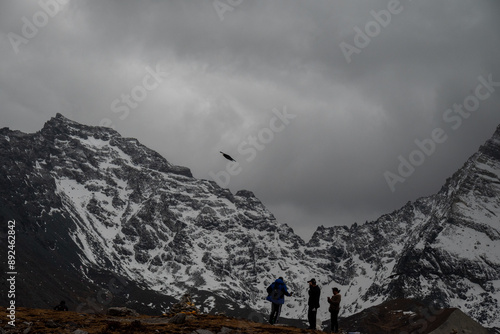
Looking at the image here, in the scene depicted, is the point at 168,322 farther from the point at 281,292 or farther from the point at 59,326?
the point at 281,292

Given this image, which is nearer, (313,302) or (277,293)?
(313,302)

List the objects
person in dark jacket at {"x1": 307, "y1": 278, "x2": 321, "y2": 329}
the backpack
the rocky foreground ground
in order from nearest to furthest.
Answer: the rocky foreground ground → person in dark jacket at {"x1": 307, "y1": 278, "x2": 321, "y2": 329} → the backpack

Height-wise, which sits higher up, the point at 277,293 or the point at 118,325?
the point at 277,293

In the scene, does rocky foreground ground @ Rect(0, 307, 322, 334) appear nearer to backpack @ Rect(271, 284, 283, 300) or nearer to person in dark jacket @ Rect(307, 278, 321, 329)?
person in dark jacket @ Rect(307, 278, 321, 329)

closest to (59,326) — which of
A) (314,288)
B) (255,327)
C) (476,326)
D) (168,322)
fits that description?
(168,322)

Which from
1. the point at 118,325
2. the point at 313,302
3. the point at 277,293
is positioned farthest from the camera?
the point at 277,293

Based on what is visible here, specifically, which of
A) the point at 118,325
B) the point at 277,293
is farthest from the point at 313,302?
the point at 118,325

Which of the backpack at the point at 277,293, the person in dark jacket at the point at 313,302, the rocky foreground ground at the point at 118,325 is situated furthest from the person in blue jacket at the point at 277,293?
the rocky foreground ground at the point at 118,325

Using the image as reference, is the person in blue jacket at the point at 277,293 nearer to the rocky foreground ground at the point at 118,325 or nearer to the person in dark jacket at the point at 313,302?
the person in dark jacket at the point at 313,302

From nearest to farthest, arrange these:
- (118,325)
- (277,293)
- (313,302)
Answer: (118,325) → (313,302) → (277,293)

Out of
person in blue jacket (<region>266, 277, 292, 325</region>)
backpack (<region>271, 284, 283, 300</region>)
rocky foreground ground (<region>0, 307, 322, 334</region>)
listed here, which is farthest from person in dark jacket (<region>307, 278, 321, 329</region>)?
rocky foreground ground (<region>0, 307, 322, 334</region>)

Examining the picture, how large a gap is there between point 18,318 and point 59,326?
3195mm

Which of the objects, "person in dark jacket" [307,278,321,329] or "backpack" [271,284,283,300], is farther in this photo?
"backpack" [271,284,283,300]

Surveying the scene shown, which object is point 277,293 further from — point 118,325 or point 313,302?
point 118,325
